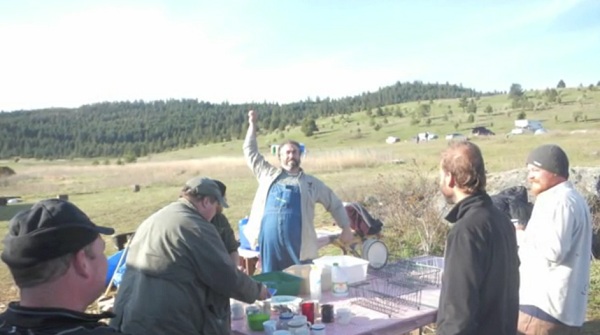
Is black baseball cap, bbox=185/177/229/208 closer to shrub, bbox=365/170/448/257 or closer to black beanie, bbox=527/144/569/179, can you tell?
black beanie, bbox=527/144/569/179

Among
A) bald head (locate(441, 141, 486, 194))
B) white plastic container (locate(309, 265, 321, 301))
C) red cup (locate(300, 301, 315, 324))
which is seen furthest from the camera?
white plastic container (locate(309, 265, 321, 301))

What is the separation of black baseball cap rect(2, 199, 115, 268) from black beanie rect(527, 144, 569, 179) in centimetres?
264

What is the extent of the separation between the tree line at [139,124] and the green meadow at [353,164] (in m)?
16.1

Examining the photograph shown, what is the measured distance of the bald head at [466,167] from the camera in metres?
2.65

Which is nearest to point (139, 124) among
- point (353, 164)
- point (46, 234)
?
point (353, 164)

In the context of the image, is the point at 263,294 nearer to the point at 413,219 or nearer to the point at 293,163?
the point at 293,163

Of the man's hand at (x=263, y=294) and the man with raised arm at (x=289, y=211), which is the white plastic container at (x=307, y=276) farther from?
the man with raised arm at (x=289, y=211)

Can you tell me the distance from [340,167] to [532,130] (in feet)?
94.6

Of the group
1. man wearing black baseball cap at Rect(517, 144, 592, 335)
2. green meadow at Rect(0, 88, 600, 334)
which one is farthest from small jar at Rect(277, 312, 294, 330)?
green meadow at Rect(0, 88, 600, 334)

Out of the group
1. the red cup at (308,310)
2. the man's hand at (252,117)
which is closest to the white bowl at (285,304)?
the red cup at (308,310)

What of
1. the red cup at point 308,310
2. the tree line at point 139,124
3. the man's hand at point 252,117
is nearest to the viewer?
the red cup at point 308,310

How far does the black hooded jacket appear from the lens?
2.53 metres

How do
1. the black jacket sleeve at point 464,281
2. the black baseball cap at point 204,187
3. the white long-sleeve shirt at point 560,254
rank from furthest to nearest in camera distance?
the black baseball cap at point 204,187 < the white long-sleeve shirt at point 560,254 < the black jacket sleeve at point 464,281

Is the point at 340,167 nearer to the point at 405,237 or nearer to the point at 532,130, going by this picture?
the point at 405,237
